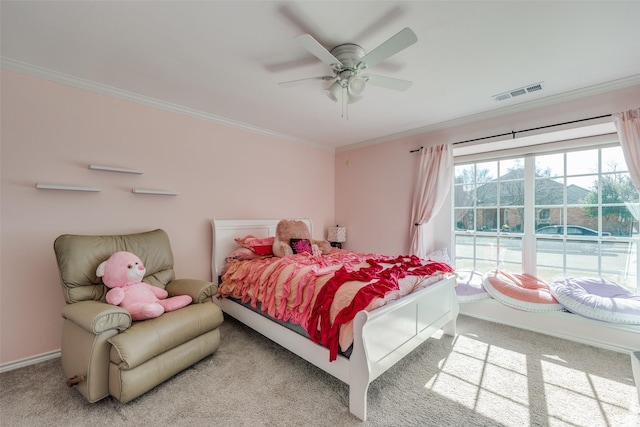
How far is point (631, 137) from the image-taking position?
2430 mm

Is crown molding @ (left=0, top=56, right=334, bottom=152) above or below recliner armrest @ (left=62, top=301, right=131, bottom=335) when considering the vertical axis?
above

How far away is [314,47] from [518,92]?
94.0 inches

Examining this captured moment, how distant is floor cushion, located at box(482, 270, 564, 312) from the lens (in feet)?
9.20

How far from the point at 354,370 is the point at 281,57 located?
7.84ft

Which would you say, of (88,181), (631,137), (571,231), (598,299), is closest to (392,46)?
(631,137)

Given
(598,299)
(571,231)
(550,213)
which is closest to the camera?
(598,299)

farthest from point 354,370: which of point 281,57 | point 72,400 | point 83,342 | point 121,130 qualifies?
point 121,130

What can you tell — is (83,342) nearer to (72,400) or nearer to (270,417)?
(72,400)

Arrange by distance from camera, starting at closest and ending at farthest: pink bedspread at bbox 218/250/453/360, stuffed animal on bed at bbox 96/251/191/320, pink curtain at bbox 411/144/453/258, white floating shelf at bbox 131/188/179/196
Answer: pink bedspread at bbox 218/250/453/360
stuffed animal on bed at bbox 96/251/191/320
white floating shelf at bbox 131/188/179/196
pink curtain at bbox 411/144/453/258

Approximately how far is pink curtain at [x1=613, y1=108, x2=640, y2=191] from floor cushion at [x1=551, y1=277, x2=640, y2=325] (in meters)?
1.04

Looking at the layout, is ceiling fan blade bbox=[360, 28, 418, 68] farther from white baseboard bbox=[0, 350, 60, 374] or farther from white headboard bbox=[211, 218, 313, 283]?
white baseboard bbox=[0, 350, 60, 374]

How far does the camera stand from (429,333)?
7.72ft

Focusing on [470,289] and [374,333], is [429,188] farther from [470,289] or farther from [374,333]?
[374,333]

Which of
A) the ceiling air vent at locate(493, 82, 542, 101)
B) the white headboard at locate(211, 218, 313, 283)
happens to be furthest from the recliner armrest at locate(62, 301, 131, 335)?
the ceiling air vent at locate(493, 82, 542, 101)
